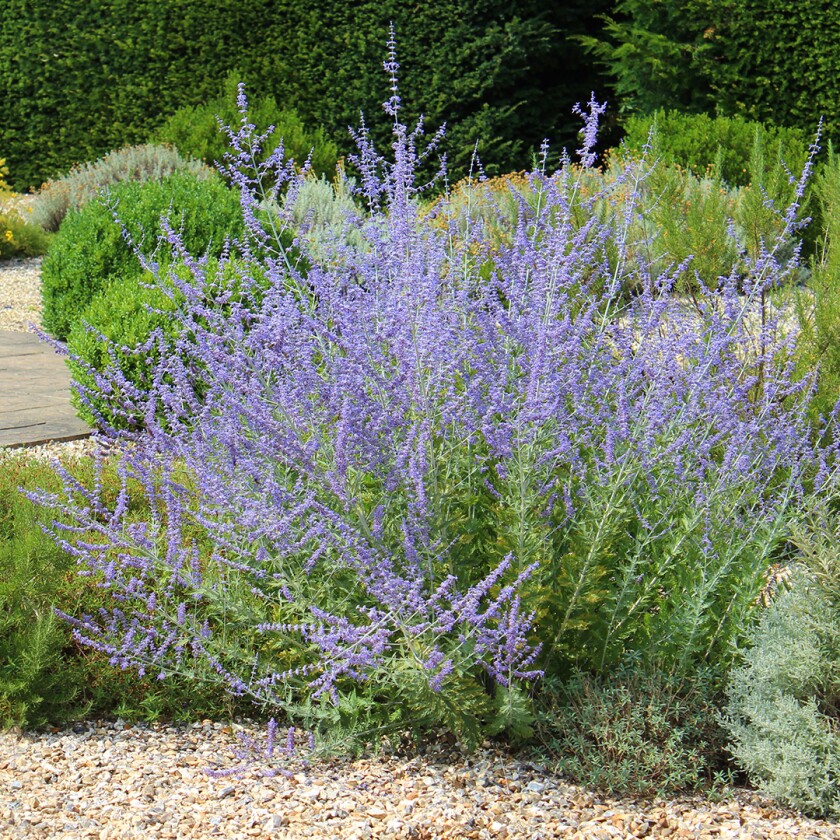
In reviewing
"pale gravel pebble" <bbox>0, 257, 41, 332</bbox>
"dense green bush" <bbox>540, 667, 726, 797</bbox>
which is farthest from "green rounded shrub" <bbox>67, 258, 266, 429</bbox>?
"dense green bush" <bbox>540, 667, 726, 797</bbox>

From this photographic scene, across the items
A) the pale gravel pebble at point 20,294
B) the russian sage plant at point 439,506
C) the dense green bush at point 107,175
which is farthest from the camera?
the dense green bush at point 107,175

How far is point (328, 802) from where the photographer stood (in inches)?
107

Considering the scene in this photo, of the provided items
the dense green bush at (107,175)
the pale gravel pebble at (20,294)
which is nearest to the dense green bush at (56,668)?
the pale gravel pebble at (20,294)

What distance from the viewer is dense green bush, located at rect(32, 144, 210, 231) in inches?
415

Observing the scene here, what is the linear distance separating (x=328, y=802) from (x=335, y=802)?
0.8 inches

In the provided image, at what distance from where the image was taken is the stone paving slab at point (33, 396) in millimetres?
5781

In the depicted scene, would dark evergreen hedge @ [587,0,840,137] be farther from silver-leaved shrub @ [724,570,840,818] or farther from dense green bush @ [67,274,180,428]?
silver-leaved shrub @ [724,570,840,818]

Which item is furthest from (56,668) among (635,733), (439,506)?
(635,733)

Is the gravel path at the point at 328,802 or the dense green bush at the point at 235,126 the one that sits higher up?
the dense green bush at the point at 235,126

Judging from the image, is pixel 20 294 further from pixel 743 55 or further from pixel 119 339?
pixel 743 55

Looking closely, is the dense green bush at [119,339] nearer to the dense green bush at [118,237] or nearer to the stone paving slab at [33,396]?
the stone paving slab at [33,396]

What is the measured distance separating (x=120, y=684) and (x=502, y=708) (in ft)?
4.21

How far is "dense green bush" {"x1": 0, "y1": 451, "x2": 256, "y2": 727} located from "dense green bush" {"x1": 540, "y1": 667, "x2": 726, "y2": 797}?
3.38ft

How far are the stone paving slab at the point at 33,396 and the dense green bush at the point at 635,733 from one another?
370 centimetres
